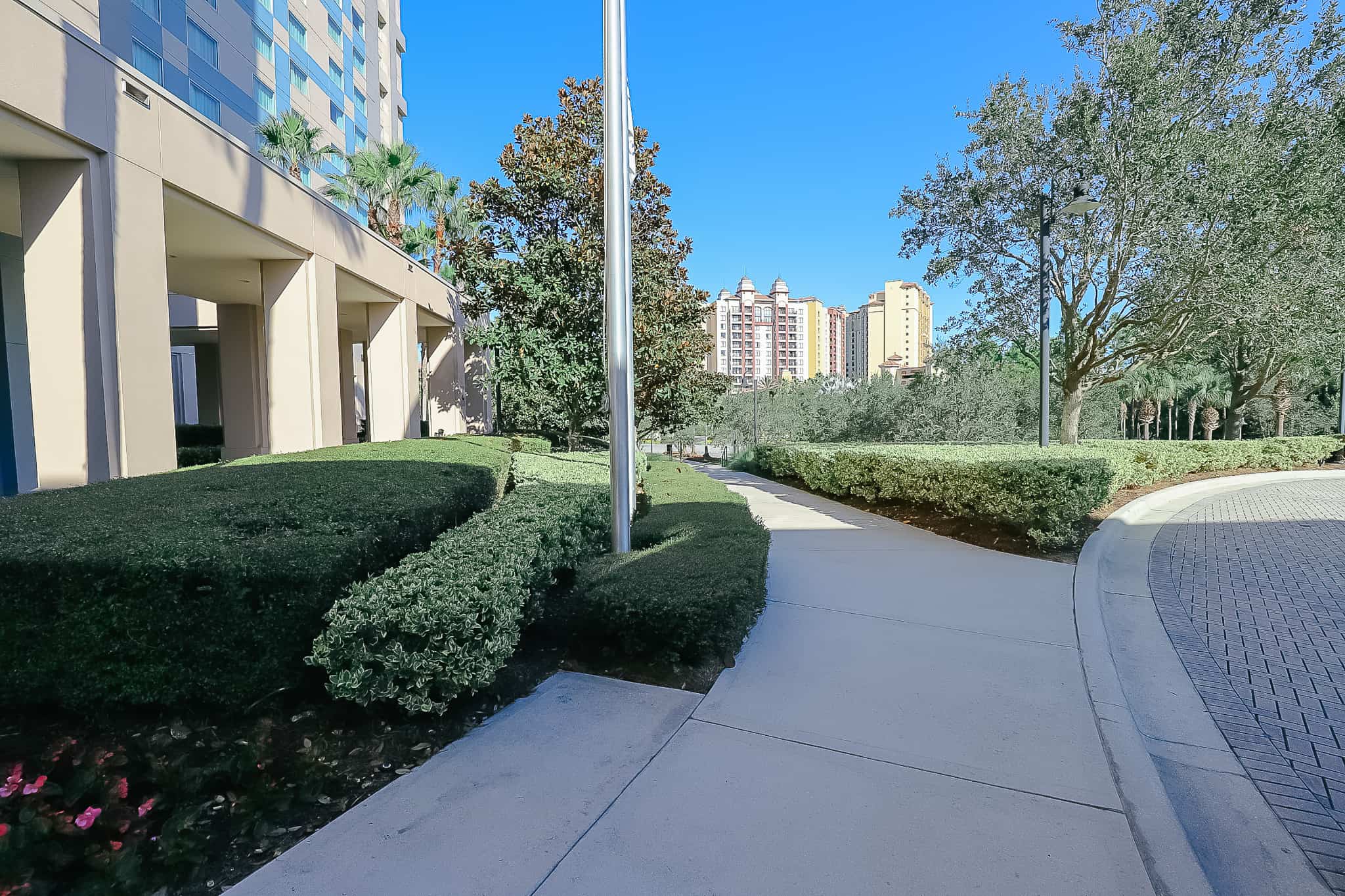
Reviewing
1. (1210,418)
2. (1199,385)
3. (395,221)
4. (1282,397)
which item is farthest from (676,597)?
(1210,418)

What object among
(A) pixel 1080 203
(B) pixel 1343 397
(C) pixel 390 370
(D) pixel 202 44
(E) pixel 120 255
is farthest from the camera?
(D) pixel 202 44

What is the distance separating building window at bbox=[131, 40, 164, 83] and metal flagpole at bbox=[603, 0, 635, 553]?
20.2 meters

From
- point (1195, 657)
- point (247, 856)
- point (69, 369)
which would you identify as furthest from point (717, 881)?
point (69, 369)

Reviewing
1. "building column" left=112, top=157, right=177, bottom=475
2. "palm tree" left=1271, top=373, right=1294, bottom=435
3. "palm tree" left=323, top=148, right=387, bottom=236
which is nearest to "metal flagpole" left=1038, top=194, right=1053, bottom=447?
"building column" left=112, top=157, right=177, bottom=475

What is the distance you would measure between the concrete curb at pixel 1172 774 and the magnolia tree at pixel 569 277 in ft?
28.6

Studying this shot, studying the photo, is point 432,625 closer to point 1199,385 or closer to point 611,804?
point 611,804

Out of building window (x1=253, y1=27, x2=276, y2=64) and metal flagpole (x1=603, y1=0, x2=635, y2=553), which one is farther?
building window (x1=253, y1=27, x2=276, y2=64)

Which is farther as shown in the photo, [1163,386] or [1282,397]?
[1163,386]

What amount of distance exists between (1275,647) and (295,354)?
40.8 ft

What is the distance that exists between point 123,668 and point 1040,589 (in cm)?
644

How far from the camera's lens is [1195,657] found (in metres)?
4.72

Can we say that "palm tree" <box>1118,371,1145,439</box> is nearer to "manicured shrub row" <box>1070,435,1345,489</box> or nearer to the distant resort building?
"manicured shrub row" <box>1070,435,1345,489</box>

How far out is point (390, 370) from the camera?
A: 15367 mm

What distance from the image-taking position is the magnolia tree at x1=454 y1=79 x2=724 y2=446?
12531 millimetres
